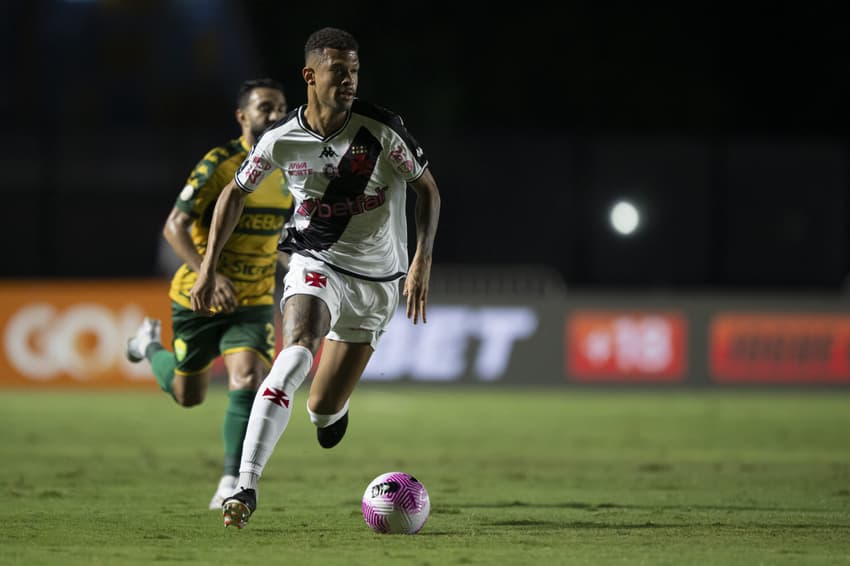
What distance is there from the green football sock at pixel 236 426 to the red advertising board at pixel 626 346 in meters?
10.8

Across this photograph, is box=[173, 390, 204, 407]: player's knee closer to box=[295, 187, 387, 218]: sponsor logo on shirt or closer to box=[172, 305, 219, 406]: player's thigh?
box=[172, 305, 219, 406]: player's thigh

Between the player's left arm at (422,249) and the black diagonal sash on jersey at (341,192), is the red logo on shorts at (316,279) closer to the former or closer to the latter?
the black diagonal sash on jersey at (341,192)

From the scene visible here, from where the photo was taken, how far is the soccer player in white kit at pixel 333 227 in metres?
7.27

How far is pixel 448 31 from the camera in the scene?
1126 inches

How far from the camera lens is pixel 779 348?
18781mm

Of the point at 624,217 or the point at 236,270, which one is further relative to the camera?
the point at 624,217

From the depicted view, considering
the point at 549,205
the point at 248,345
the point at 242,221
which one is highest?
the point at 549,205

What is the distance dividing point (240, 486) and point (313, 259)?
1292mm

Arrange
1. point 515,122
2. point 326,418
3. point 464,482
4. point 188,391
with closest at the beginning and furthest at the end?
point 326,418 → point 188,391 → point 464,482 → point 515,122

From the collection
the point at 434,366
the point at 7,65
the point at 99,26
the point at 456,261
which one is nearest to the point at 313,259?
the point at 434,366

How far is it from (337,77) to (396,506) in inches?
81.8

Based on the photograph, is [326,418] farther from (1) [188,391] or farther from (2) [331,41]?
(2) [331,41]

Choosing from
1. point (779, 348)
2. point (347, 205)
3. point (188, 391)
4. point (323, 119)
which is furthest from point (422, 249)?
point (779, 348)

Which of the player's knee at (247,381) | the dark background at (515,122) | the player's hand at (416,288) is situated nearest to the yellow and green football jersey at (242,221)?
the player's knee at (247,381)
